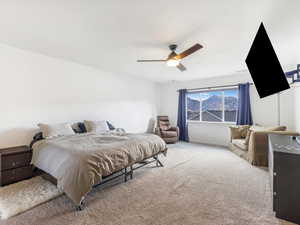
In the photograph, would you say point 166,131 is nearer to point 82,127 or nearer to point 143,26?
point 82,127

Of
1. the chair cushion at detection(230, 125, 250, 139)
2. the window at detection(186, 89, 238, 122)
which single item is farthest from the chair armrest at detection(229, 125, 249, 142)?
the window at detection(186, 89, 238, 122)

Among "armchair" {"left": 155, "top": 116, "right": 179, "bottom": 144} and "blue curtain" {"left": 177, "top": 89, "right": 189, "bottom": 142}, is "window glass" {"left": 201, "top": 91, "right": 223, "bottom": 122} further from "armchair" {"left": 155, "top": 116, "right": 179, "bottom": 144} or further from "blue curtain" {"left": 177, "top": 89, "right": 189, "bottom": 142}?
"armchair" {"left": 155, "top": 116, "right": 179, "bottom": 144}

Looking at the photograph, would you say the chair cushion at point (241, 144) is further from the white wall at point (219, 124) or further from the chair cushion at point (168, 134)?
the chair cushion at point (168, 134)

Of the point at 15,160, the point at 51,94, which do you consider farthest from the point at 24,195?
the point at 51,94

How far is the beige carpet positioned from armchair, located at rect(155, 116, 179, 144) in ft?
7.94

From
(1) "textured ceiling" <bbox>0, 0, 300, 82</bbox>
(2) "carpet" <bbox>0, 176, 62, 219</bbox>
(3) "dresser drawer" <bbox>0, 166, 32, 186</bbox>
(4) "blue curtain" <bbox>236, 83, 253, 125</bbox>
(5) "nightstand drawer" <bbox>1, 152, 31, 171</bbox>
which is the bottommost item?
(2) "carpet" <bbox>0, 176, 62, 219</bbox>

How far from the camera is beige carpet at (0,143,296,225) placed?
1756 mm

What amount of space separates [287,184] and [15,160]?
4.00 meters

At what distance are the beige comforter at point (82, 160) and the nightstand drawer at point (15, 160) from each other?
0.16m

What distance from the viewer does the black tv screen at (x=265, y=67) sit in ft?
5.55

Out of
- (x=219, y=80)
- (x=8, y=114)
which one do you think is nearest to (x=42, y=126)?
(x=8, y=114)

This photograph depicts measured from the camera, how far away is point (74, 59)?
3730 millimetres

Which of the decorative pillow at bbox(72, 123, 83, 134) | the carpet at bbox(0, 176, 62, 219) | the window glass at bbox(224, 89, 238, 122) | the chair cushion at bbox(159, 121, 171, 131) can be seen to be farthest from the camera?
the chair cushion at bbox(159, 121, 171, 131)

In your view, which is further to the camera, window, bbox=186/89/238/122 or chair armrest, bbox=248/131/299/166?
window, bbox=186/89/238/122
